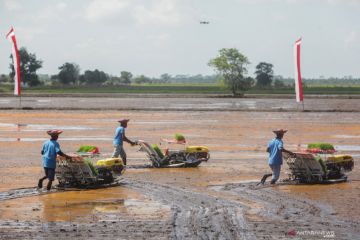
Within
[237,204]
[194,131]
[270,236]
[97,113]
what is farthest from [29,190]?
[97,113]

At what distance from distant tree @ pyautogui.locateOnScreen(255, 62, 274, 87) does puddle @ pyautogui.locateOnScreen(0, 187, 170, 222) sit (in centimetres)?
13423

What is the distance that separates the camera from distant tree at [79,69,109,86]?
16118cm

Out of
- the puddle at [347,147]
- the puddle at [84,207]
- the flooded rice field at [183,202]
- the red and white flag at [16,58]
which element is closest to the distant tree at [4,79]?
the red and white flag at [16,58]

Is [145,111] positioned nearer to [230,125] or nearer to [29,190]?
[230,125]

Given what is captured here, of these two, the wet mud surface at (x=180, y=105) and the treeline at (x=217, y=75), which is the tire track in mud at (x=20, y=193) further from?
the treeline at (x=217, y=75)

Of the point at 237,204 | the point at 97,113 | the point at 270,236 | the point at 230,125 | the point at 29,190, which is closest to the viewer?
the point at 270,236

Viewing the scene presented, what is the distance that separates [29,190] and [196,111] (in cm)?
3645

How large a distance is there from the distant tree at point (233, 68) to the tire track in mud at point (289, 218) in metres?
78.4

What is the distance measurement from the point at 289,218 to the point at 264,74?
138677mm

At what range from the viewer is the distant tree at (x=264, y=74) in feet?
495

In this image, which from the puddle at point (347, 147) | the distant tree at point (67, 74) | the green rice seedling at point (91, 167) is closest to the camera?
the green rice seedling at point (91, 167)

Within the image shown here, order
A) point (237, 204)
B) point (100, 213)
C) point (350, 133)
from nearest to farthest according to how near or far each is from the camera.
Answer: point (100, 213)
point (237, 204)
point (350, 133)

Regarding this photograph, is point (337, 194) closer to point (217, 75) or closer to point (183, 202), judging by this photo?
point (183, 202)

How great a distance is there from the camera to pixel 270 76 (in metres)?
152
